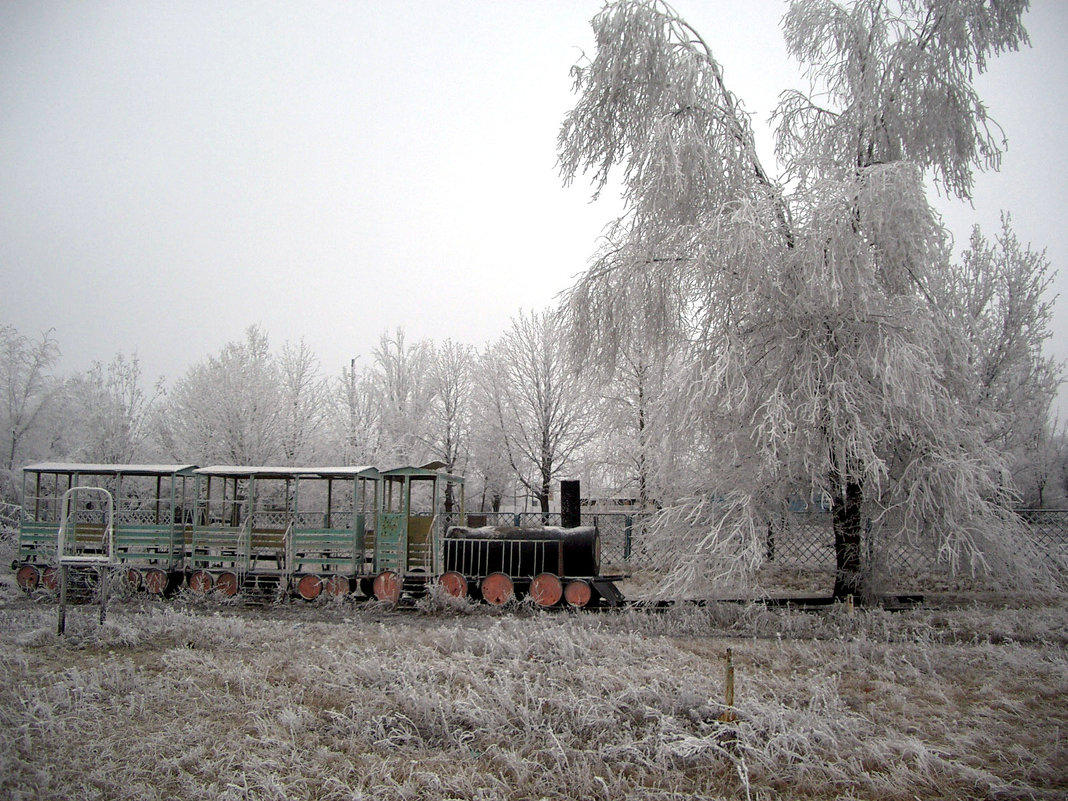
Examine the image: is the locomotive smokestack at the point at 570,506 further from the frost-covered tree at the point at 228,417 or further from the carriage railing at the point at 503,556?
the frost-covered tree at the point at 228,417

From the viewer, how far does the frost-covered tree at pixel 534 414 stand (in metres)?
22.6

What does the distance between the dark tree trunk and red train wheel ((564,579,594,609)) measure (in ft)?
12.0

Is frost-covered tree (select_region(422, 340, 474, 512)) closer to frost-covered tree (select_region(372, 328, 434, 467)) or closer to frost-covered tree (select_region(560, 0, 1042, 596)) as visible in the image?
frost-covered tree (select_region(372, 328, 434, 467))

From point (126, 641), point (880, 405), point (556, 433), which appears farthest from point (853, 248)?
point (556, 433)

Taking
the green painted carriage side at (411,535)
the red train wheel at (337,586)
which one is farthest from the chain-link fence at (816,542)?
the red train wheel at (337,586)

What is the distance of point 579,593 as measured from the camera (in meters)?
11.1

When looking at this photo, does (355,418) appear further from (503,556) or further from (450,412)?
(503,556)

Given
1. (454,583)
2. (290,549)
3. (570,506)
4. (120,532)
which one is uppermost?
(570,506)

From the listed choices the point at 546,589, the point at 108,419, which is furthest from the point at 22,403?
the point at 546,589

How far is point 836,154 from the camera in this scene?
392 inches

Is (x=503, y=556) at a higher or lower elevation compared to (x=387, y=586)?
higher

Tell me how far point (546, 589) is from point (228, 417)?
15067mm

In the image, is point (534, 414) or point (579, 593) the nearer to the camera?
point (579, 593)

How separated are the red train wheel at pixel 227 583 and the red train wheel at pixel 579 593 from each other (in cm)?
579
